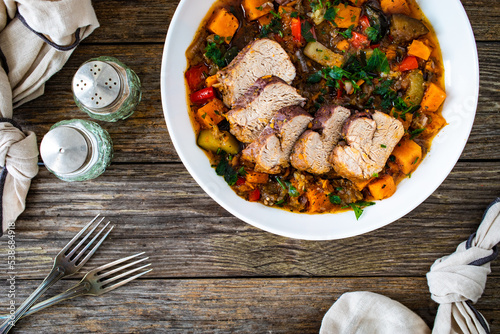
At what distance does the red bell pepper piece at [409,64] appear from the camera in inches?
97.1

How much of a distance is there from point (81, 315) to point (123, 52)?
200cm

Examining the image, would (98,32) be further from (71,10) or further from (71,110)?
(71,110)

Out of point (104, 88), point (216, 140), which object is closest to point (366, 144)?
point (216, 140)

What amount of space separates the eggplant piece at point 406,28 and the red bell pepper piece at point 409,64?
14cm

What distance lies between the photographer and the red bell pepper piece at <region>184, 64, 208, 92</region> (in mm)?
2486

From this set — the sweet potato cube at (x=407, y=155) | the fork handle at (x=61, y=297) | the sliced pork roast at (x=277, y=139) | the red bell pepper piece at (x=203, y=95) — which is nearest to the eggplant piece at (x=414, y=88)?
the sweet potato cube at (x=407, y=155)

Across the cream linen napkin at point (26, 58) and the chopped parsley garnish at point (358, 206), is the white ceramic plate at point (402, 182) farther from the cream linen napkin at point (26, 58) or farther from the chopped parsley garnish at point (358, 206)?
the cream linen napkin at point (26, 58)

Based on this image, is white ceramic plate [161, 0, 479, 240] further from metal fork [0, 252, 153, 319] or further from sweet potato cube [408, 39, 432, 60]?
metal fork [0, 252, 153, 319]

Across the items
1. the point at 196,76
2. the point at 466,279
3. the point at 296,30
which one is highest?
the point at 296,30

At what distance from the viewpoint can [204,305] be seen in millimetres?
2893

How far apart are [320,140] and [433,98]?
79 cm

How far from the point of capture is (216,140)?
251cm

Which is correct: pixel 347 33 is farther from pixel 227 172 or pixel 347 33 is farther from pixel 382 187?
pixel 227 172

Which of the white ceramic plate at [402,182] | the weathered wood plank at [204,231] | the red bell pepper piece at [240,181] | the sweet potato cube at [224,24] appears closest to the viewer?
the white ceramic plate at [402,182]
